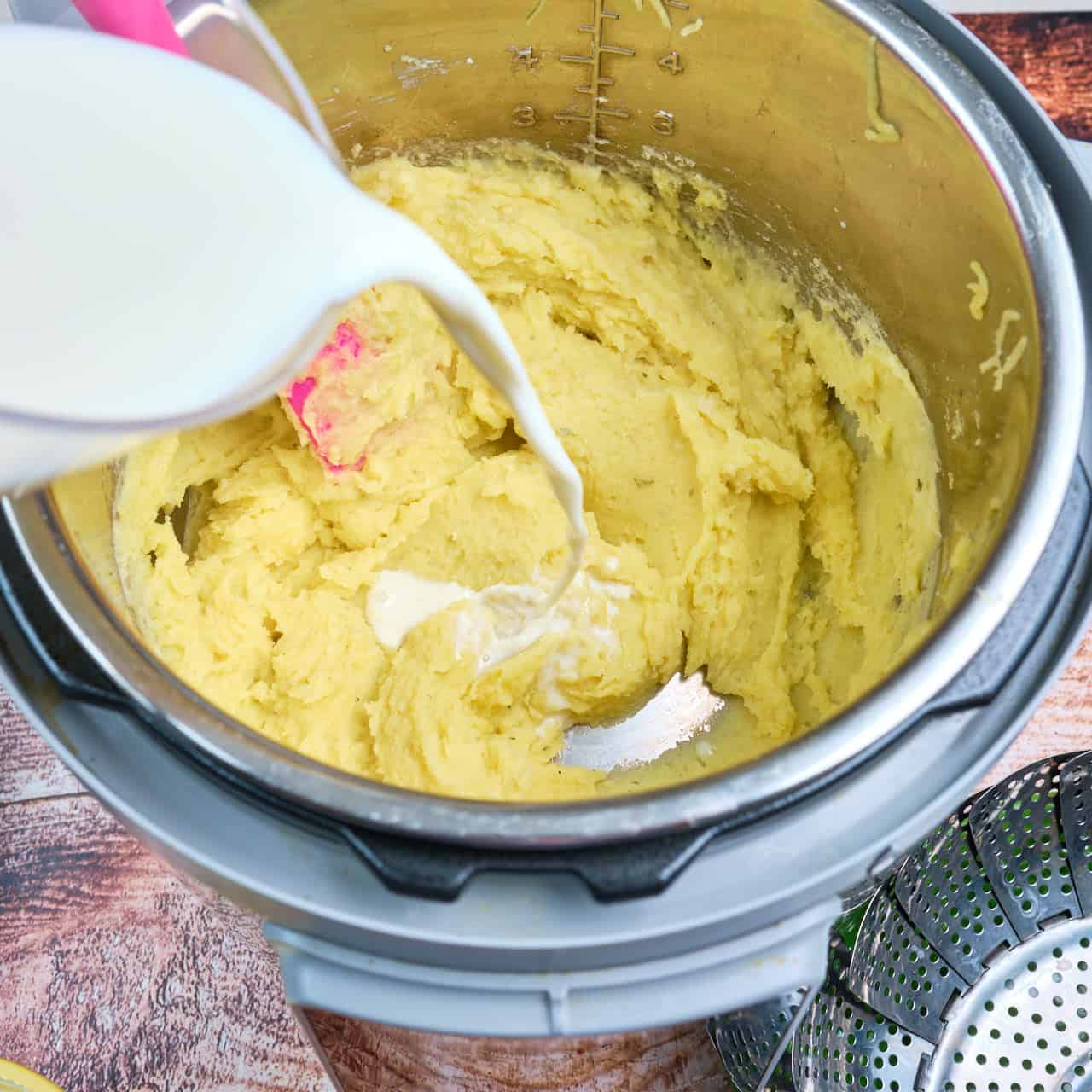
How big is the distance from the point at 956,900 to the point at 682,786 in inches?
32.0

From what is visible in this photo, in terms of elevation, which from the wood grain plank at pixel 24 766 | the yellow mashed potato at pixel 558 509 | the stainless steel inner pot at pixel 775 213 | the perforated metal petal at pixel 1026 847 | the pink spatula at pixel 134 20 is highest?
the pink spatula at pixel 134 20

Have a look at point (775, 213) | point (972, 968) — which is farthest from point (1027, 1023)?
point (775, 213)

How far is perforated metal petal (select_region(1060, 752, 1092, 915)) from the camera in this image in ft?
4.63

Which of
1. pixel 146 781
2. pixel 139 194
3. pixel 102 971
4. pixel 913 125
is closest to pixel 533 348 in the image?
pixel 913 125

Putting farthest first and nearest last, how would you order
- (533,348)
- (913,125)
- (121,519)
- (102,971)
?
(533,348) → (102,971) → (121,519) → (913,125)

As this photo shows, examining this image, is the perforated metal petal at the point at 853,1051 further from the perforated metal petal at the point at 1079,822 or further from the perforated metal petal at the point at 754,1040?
the perforated metal petal at the point at 1079,822

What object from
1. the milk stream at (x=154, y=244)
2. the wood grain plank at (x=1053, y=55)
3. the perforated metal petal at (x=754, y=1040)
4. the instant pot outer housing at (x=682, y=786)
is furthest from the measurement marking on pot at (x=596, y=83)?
the perforated metal petal at (x=754, y=1040)

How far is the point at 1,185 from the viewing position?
0.91 m

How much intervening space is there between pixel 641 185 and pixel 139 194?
0.95 meters

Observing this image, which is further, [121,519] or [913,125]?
[121,519]

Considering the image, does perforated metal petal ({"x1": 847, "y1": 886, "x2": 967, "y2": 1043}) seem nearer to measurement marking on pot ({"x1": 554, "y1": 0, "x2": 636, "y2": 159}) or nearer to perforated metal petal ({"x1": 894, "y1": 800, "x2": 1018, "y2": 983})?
perforated metal petal ({"x1": 894, "y1": 800, "x2": 1018, "y2": 983})

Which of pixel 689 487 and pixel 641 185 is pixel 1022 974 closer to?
pixel 689 487

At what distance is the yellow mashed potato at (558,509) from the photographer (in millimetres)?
1378

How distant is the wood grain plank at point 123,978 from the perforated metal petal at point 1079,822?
1.13 m
